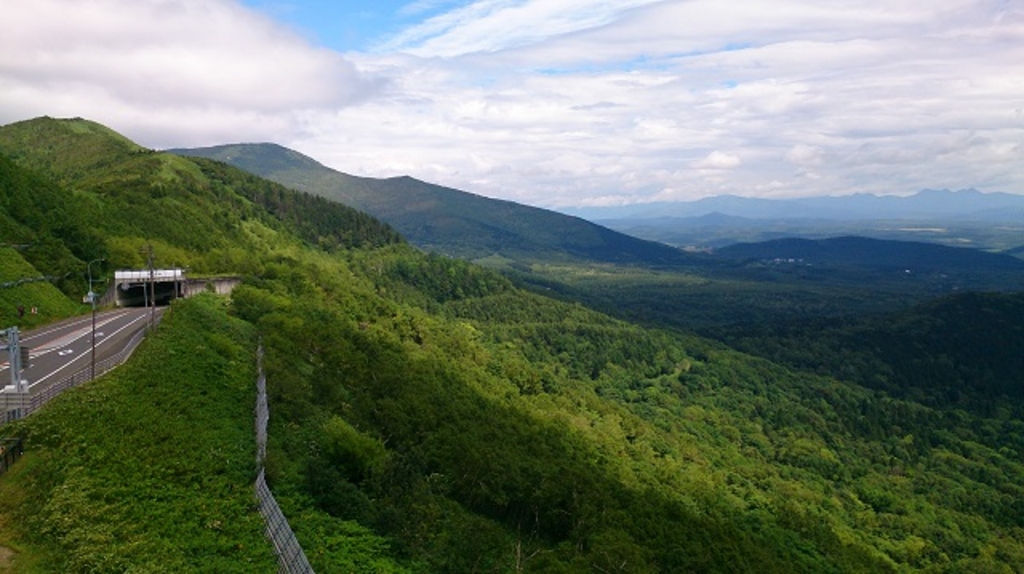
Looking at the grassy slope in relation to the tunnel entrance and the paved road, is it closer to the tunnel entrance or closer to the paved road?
the paved road

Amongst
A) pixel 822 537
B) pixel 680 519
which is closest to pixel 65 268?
pixel 680 519

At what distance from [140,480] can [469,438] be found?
21663 millimetres

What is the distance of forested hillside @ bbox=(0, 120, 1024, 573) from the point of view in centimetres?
2703

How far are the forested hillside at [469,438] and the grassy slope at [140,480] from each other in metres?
0.13

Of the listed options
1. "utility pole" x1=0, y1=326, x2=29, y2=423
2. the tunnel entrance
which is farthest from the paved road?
the tunnel entrance

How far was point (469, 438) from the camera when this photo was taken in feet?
142

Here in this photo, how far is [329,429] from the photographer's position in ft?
113

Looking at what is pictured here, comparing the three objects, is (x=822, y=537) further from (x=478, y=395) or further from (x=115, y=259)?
(x=115, y=259)

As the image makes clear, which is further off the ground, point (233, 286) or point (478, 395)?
point (233, 286)

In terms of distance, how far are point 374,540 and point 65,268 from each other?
151ft

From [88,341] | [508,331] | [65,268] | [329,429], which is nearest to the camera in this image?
[329,429]

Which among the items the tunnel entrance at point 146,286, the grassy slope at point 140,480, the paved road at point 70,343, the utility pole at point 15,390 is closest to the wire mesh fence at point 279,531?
the grassy slope at point 140,480

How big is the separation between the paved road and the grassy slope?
14.6 ft

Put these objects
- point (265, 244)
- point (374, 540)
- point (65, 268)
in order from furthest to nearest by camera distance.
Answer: point (265, 244)
point (65, 268)
point (374, 540)
